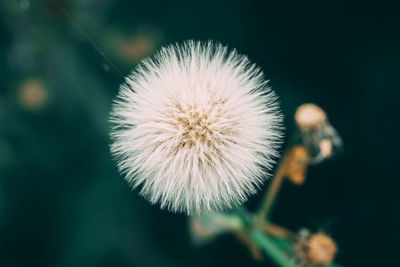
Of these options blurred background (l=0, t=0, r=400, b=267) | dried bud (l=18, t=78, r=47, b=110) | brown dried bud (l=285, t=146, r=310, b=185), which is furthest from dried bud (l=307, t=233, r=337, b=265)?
dried bud (l=18, t=78, r=47, b=110)

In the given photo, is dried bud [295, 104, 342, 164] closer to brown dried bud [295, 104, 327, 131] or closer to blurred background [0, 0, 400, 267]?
brown dried bud [295, 104, 327, 131]

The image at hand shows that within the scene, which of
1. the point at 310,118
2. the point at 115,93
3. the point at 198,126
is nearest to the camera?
the point at 198,126

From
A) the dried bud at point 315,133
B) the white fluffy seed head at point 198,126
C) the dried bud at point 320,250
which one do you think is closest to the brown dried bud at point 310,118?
the dried bud at point 315,133

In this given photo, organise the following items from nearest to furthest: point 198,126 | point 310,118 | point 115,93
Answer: point 198,126, point 310,118, point 115,93

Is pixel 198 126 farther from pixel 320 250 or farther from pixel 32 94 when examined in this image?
pixel 32 94

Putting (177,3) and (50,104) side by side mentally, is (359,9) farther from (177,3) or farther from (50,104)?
(50,104)

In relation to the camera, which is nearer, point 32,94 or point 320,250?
point 320,250

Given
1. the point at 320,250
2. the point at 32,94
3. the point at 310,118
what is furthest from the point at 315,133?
the point at 32,94
